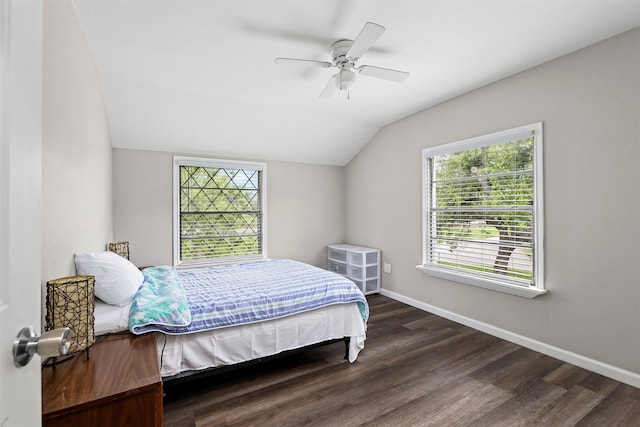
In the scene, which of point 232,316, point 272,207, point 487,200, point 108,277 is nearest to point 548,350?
point 487,200

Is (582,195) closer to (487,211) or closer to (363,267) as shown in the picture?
(487,211)

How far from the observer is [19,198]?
2.04ft

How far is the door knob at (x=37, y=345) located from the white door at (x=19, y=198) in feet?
0.06

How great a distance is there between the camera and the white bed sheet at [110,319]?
5.47 feet

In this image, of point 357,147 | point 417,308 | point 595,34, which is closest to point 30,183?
point 595,34

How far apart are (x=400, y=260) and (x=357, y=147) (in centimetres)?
189

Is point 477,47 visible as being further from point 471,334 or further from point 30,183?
point 30,183

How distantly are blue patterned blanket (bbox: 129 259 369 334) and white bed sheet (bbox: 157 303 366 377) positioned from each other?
0.23 ft

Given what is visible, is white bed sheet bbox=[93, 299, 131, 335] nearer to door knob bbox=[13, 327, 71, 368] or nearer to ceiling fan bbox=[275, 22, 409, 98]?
door knob bbox=[13, 327, 71, 368]

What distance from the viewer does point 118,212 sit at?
145 inches

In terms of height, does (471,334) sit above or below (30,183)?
below

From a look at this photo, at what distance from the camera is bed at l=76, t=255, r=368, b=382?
186 centimetres

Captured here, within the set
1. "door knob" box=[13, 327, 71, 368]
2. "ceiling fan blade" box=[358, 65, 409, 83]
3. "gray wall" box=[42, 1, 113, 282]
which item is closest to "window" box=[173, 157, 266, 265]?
"gray wall" box=[42, 1, 113, 282]


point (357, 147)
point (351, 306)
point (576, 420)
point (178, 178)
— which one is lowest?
point (576, 420)
